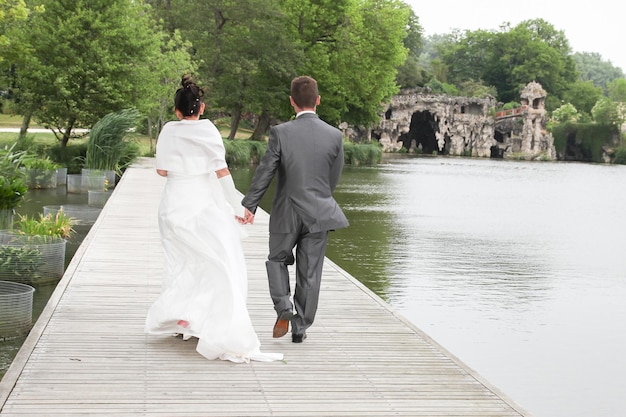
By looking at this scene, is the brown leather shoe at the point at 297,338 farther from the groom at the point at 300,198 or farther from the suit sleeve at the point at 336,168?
the suit sleeve at the point at 336,168

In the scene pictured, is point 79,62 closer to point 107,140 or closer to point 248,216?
point 107,140

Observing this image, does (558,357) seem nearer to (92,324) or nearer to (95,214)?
(92,324)

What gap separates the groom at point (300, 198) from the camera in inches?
253

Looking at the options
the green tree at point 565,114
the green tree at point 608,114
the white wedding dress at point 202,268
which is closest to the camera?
the white wedding dress at point 202,268

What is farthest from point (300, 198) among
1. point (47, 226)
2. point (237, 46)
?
point (237, 46)

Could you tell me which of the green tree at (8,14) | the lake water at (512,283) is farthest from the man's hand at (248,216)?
the green tree at (8,14)

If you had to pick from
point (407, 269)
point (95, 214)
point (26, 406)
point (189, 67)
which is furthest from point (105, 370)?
point (189, 67)

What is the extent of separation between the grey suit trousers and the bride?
263 millimetres

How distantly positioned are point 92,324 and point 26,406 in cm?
213

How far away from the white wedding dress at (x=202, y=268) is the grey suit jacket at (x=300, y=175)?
28cm

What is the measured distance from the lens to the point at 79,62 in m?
29.1

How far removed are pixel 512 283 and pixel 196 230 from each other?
8478 mm

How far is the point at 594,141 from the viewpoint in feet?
305

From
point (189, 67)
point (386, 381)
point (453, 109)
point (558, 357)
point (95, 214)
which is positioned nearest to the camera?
point (386, 381)
